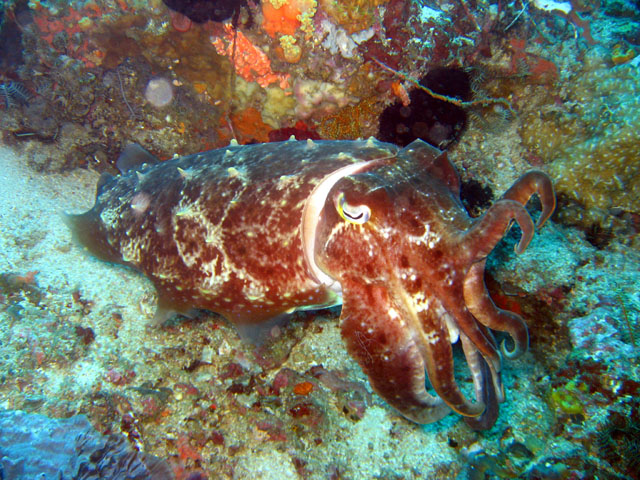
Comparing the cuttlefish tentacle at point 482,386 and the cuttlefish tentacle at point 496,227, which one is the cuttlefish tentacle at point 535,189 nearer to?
the cuttlefish tentacle at point 496,227

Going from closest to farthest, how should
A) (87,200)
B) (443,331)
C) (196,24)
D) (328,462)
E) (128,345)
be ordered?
(443,331) → (328,462) → (128,345) → (196,24) → (87,200)

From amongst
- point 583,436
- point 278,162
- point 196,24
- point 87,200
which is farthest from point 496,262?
point 87,200

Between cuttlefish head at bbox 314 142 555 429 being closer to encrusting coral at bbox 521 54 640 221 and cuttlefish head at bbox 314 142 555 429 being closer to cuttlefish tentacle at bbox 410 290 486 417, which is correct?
cuttlefish tentacle at bbox 410 290 486 417

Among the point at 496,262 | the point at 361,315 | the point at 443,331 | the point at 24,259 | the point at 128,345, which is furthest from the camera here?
the point at 24,259

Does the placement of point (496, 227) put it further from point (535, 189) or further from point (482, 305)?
point (482, 305)

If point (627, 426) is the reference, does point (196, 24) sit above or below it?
above

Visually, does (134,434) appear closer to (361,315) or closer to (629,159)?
(361,315)

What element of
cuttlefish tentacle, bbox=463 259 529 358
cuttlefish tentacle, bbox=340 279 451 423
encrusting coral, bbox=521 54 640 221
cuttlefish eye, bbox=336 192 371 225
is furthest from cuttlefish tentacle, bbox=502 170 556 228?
encrusting coral, bbox=521 54 640 221
